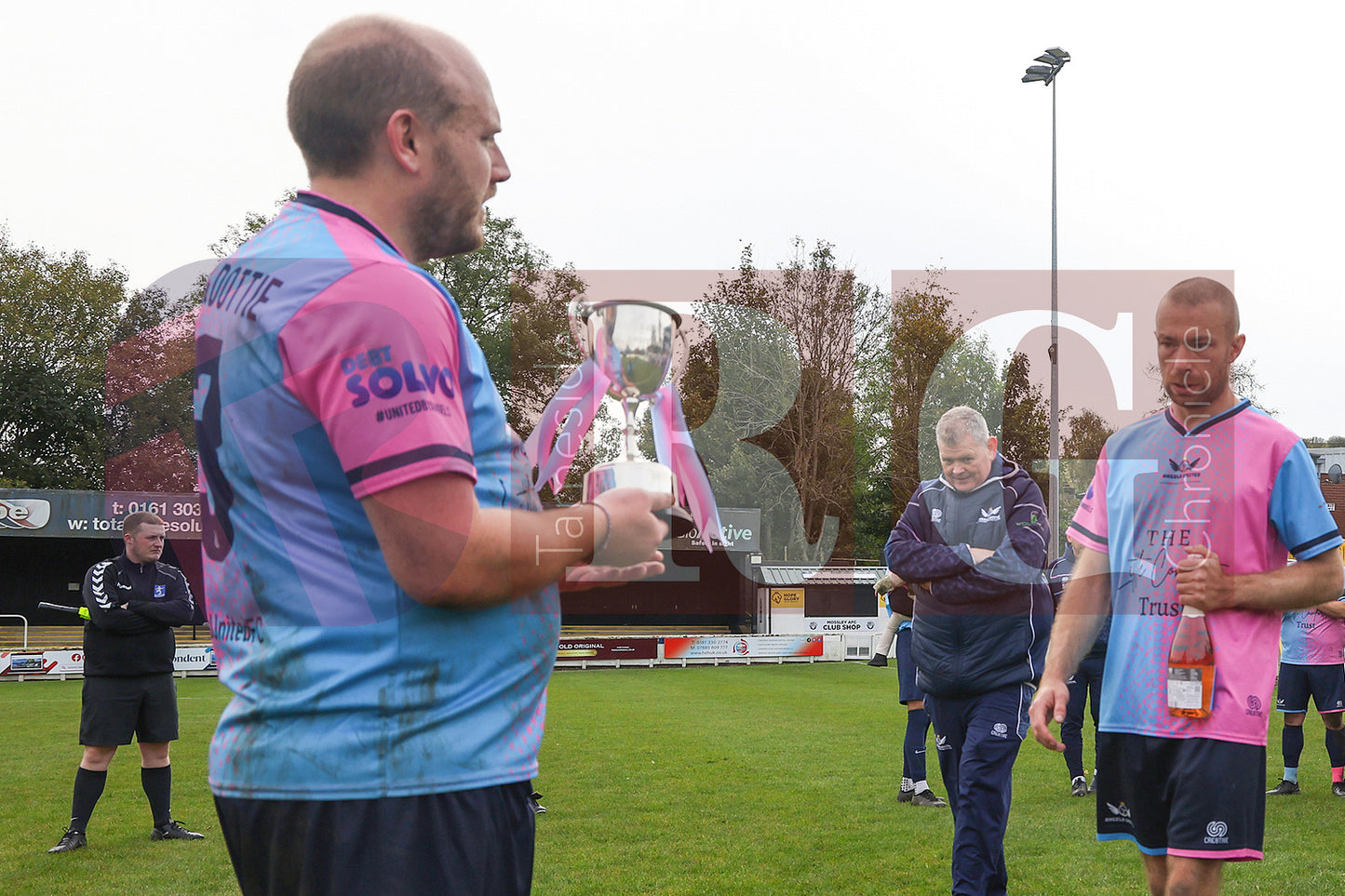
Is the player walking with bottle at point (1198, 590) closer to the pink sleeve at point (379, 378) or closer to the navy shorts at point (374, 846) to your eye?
the navy shorts at point (374, 846)

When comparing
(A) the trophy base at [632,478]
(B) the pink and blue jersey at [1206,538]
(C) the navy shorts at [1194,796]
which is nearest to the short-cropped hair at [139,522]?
(B) the pink and blue jersey at [1206,538]

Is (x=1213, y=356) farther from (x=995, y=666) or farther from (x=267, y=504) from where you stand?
(x=267, y=504)

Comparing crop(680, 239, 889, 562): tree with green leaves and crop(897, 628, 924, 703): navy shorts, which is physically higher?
crop(680, 239, 889, 562): tree with green leaves

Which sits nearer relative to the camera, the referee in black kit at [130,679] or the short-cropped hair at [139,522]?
the referee in black kit at [130,679]

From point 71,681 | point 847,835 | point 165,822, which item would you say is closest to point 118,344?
point 71,681

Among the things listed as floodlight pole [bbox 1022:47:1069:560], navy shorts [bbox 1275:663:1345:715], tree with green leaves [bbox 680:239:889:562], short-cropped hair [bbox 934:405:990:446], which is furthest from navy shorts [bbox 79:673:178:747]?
floodlight pole [bbox 1022:47:1069:560]

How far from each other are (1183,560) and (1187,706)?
1.63 ft

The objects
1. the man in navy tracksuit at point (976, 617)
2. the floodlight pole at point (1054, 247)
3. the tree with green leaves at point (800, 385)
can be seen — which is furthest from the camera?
the floodlight pole at point (1054, 247)

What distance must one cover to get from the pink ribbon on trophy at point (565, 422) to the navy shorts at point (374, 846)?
66 cm

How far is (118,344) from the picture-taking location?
36.6 metres

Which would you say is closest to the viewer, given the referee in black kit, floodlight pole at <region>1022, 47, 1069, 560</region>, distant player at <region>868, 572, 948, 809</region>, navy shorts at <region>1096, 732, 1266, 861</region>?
navy shorts at <region>1096, 732, 1266, 861</region>

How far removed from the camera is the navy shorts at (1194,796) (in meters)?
3.49

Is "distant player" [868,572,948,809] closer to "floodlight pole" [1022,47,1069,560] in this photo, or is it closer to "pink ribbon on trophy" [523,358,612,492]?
"pink ribbon on trophy" [523,358,612,492]

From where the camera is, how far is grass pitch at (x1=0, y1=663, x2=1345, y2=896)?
21.7 feet
